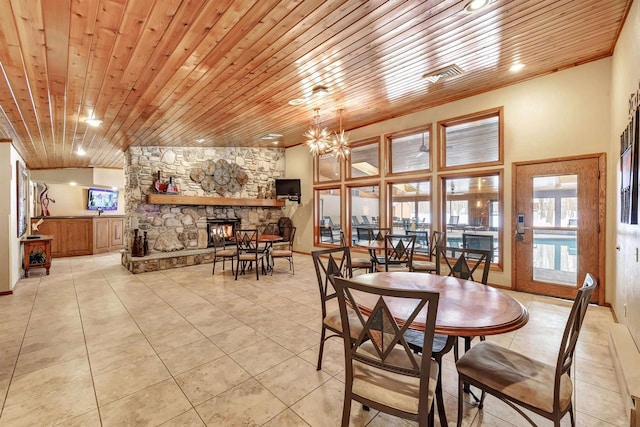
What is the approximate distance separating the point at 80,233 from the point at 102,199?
1560 millimetres

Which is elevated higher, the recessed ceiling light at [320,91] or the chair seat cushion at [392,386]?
the recessed ceiling light at [320,91]

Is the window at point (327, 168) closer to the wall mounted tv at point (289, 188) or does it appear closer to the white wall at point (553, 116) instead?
the wall mounted tv at point (289, 188)

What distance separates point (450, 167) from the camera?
199 inches

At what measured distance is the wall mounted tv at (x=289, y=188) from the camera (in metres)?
7.86

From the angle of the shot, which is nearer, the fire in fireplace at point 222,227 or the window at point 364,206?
the window at point 364,206

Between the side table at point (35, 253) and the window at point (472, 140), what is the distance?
7.78 meters

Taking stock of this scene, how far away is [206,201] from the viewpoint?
6848mm

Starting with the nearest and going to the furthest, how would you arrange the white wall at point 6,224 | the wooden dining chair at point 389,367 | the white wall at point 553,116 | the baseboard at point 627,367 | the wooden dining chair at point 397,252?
the wooden dining chair at point 389,367 → the baseboard at point 627,367 → the white wall at point 553,116 → the white wall at point 6,224 → the wooden dining chair at point 397,252

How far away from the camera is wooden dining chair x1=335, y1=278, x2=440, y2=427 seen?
1.23 metres

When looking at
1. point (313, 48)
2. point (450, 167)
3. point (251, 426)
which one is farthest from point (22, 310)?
point (450, 167)

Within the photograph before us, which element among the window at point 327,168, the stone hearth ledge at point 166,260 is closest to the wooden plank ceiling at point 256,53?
the window at point 327,168

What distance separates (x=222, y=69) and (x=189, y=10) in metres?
1.02

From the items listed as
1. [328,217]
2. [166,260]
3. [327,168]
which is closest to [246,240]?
[166,260]

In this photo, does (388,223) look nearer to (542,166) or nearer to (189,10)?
(542,166)
